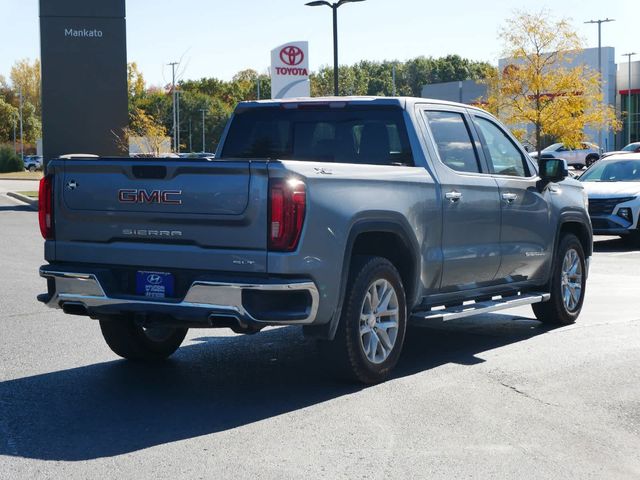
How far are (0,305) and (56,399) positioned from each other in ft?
15.2

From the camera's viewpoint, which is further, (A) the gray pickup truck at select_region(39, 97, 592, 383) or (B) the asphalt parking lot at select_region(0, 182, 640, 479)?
(A) the gray pickup truck at select_region(39, 97, 592, 383)

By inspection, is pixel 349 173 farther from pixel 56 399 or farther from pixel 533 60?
pixel 533 60

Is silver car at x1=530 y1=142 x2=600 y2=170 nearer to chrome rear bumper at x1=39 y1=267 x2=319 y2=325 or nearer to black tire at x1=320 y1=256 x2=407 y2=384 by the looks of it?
black tire at x1=320 y1=256 x2=407 y2=384

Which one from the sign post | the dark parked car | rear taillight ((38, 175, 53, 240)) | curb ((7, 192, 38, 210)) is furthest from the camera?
the dark parked car

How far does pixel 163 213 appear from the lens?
665 cm

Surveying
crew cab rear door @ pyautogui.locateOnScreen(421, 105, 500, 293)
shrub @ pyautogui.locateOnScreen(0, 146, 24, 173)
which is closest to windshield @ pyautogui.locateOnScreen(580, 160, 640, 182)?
crew cab rear door @ pyautogui.locateOnScreen(421, 105, 500, 293)

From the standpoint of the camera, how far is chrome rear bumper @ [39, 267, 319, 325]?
630 cm

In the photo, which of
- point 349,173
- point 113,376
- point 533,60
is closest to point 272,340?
point 113,376

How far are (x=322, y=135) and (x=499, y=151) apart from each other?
1.74 m

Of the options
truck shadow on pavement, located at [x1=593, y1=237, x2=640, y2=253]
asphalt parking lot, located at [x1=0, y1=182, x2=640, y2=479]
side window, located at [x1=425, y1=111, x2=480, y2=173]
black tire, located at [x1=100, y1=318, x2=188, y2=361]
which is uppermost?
side window, located at [x1=425, y1=111, x2=480, y2=173]

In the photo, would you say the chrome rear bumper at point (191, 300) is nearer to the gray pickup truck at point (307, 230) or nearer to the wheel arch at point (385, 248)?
the gray pickup truck at point (307, 230)

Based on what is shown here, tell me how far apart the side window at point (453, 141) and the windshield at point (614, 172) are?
38.7ft

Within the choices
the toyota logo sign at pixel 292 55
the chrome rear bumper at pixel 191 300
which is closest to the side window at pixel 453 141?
the chrome rear bumper at pixel 191 300

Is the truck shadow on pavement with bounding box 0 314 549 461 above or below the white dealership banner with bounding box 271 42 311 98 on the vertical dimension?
below
